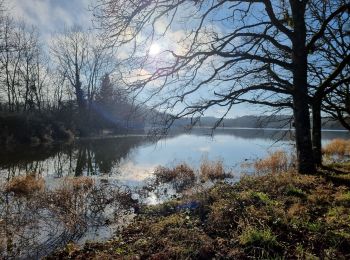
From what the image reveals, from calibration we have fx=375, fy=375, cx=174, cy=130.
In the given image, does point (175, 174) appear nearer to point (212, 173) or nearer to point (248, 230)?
point (212, 173)

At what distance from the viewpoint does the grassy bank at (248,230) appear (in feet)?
17.8

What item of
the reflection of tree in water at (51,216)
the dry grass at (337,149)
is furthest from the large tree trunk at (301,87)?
the dry grass at (337,149)

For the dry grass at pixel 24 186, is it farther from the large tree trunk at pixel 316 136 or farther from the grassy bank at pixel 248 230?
the large tree trunk at pixel 316 136

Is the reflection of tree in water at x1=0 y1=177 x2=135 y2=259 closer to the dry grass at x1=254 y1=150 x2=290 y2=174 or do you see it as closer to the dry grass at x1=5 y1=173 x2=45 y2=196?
the dry grass at x1=5 y1=173 x2=45 y2=196

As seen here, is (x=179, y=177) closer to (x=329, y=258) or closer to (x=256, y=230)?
(x=256, y=230)

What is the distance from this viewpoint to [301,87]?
11641 millimetres

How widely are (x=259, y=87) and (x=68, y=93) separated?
4841 centimetres

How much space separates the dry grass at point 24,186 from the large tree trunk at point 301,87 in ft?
30.5

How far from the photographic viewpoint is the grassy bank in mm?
5426

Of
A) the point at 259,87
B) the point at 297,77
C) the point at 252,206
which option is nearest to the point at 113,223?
the point at 252,206

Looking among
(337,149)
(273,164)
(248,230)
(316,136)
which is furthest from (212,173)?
(337,149)

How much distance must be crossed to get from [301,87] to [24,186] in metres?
10.3

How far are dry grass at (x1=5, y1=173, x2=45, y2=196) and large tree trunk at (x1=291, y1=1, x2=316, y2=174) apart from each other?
30.5 feet

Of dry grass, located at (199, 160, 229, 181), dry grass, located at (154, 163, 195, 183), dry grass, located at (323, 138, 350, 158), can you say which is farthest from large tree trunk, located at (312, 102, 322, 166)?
dry grass, located at (323, 138, 350, 158)
